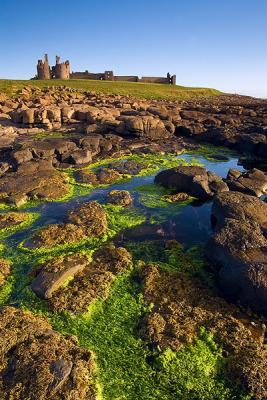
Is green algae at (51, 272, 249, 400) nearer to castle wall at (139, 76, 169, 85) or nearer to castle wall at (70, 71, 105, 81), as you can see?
castle wall at (70, 71, 105, 81)

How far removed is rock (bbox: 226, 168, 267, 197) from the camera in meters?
21.9

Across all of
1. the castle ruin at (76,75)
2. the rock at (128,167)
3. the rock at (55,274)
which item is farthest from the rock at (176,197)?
the castle ruin at (76,75)

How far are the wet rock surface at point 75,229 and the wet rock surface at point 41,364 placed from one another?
5552mm

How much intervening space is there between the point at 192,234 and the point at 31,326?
9.30 meters

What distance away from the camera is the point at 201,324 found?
426 inches

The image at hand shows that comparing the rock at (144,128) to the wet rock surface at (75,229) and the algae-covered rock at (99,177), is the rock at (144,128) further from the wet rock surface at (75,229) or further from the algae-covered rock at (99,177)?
the wet rock surface at (75,229)

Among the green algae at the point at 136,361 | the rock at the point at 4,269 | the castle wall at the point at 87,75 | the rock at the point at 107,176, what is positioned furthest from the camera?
the castle wall at the point at 87,75

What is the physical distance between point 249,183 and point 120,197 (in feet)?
28.7

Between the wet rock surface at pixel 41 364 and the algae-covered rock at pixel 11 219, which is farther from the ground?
the algae-covered rock at pixel 11 219

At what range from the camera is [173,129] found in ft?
137

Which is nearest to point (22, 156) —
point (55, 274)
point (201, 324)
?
point (55, 274)

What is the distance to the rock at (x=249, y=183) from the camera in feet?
71.8

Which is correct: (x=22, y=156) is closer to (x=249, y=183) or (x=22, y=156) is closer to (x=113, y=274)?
(x=113, y=274)

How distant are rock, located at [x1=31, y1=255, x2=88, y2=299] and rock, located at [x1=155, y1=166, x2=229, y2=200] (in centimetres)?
1053
